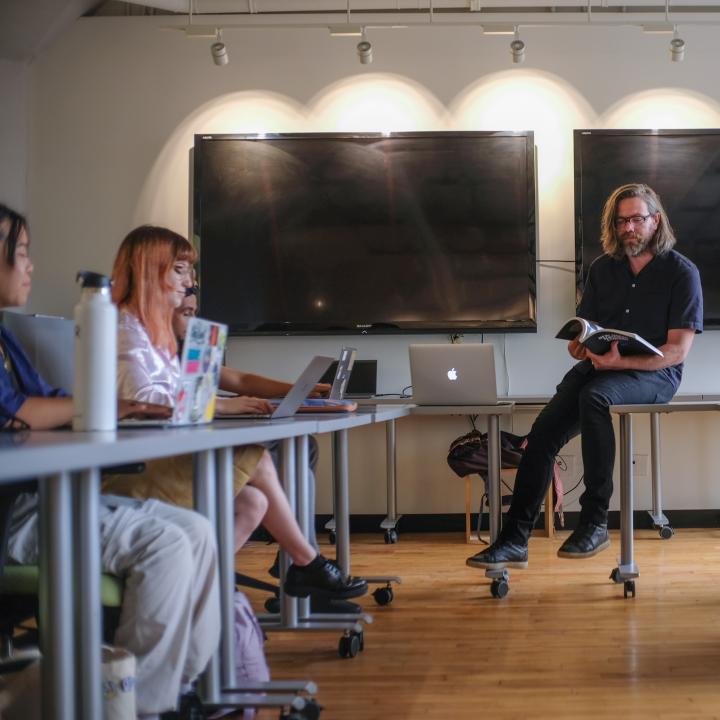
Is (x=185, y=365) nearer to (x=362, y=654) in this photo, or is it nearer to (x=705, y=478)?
(x=362, y=654)

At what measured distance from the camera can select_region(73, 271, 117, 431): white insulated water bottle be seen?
1.43 m

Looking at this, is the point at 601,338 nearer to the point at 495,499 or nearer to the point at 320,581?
the point at 495,499

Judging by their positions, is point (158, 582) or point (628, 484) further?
point (628, 484)

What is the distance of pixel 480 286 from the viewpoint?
5.16 metres

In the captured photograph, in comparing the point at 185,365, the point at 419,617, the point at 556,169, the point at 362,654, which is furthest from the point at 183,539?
the point at 556,169

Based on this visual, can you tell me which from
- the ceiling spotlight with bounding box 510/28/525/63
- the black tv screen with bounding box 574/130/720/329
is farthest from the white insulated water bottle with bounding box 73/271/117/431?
the black tv screen with bounding box 574/130/720/329

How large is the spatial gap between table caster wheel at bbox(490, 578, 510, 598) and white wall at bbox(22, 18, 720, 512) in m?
1.81

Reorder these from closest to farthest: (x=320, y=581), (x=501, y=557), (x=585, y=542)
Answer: (x=320, y=581) → (x=585, y=542) → (x=501, y=557)

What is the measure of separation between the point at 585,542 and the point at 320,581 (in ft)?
4.20

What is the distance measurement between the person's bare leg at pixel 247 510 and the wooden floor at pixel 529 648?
0.40 meters

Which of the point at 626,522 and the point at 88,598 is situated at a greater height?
the point at 88,598

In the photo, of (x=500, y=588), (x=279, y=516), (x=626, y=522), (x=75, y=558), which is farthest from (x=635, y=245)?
(x=75, y=558)

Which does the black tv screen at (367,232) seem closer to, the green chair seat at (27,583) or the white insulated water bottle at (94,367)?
the green chair seat at (27,583)

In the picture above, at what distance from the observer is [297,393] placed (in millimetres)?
2248
